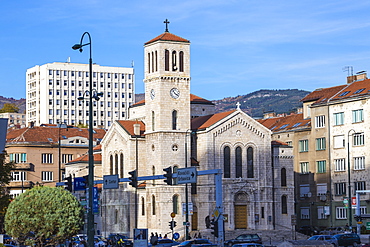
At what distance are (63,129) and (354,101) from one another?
45867 mm

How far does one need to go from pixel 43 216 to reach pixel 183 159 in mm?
35418

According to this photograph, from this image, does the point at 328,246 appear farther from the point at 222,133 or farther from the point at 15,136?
the point at 15,136

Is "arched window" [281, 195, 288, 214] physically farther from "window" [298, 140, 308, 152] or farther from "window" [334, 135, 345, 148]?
"window" [298, 140, 308, 152]

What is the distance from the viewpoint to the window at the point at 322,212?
9412 cm

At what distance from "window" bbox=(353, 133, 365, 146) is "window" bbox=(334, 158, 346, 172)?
9.14 feet

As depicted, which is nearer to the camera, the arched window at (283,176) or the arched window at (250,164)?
Result: the arched window at (250,164)

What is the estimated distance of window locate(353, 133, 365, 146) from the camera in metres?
90.2

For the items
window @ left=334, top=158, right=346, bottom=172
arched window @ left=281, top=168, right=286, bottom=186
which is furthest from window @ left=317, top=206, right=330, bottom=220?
arched window @ left=281, top=168, right=286, bottom=186

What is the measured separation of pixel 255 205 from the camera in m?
88.6

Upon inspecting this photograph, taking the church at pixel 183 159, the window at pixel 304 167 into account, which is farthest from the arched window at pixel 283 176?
the window at pixel 304 167

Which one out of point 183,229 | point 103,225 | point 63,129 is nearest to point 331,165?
point 183,229

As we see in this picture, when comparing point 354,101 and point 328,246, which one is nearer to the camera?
point 328,246

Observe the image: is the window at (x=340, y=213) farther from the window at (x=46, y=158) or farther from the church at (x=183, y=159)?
the window at (x=46, y=158)

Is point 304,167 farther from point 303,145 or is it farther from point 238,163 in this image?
point 238,163
